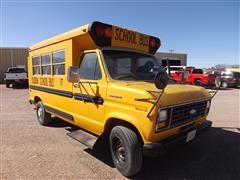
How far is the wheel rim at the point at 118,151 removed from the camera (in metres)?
4.07

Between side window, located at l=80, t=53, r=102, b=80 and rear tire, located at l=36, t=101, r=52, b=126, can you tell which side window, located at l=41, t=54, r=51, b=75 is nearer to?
rear tire, located at l=36, t=101, r=52, b=126

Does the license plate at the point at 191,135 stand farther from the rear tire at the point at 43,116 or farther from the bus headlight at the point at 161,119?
the rear tire at the point at 43,116

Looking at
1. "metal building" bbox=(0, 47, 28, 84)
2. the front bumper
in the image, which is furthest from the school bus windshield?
→ "metal building" bbox=(0, 47, 28, 84)

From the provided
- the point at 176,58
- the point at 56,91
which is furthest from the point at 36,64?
the point at 176,58

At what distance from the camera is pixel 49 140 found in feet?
19.3

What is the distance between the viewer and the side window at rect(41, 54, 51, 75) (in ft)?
20.9

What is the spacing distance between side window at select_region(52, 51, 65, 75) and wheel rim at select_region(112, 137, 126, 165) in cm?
233

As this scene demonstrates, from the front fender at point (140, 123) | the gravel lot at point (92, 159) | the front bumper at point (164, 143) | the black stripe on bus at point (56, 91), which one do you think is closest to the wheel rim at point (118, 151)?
the gravel lot at point (92, 159)

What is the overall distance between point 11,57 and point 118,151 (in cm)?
2988

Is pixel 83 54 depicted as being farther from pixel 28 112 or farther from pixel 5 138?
pixel 28 112

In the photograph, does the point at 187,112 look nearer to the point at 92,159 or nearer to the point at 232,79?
the point at 92,159

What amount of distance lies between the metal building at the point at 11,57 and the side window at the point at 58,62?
26.3 m

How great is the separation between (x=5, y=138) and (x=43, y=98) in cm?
158

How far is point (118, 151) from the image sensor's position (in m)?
4.19
